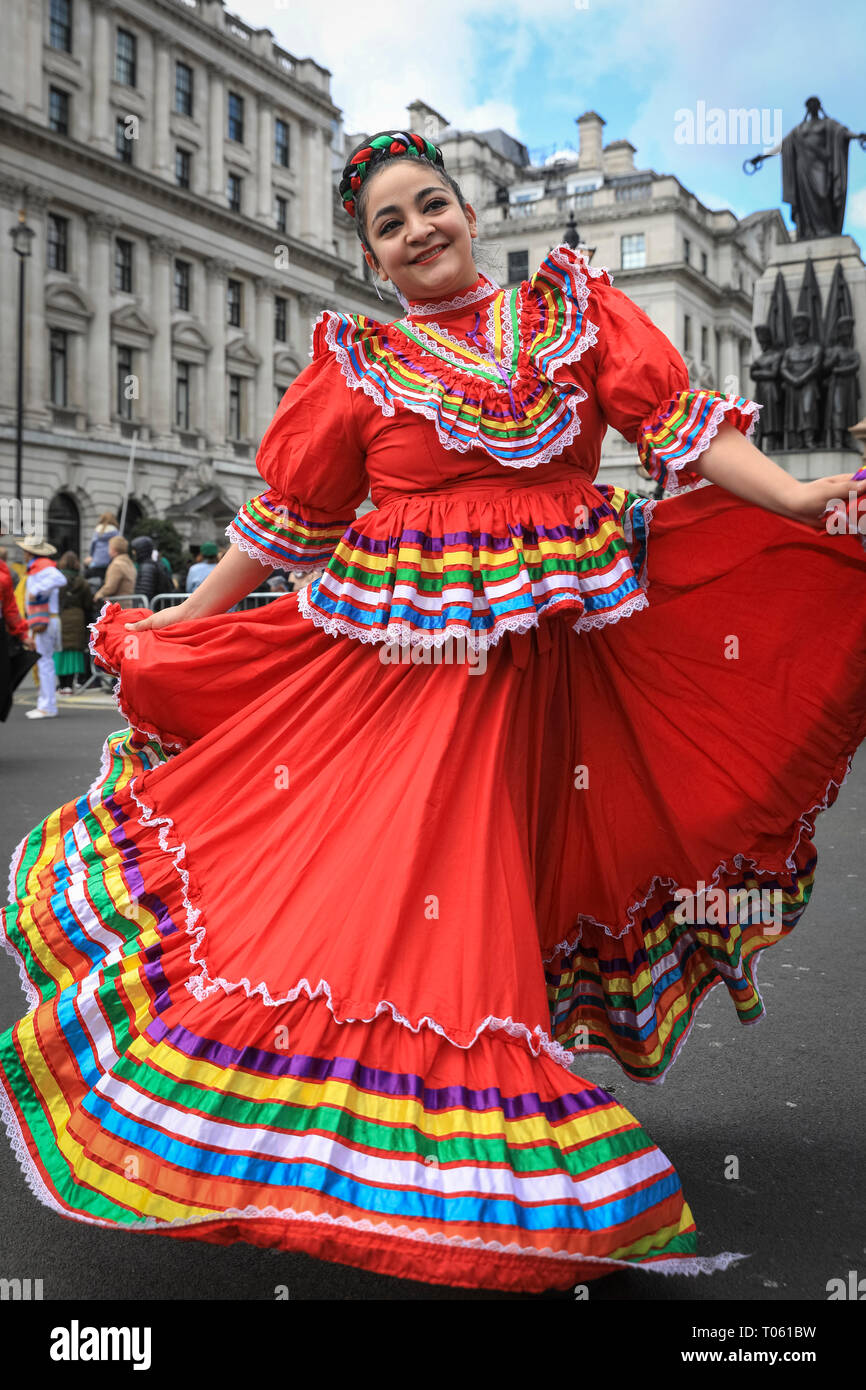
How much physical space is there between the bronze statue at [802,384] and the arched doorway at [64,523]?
82.5 feet

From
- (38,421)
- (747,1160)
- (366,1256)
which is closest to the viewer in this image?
(366,1256)

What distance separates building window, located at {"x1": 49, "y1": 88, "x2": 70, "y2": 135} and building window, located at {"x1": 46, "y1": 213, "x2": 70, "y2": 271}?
2.62 meters

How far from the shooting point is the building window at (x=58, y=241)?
3619cm

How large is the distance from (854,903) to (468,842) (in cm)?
352

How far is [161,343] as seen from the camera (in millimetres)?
39844

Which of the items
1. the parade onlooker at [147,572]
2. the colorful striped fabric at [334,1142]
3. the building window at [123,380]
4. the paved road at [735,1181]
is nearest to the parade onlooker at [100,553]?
the parade onlooker at [147,572]

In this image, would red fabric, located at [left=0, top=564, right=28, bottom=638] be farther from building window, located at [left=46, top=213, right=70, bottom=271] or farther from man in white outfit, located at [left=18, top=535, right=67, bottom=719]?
building window, located at [left=46, top=213, right=70, bottom=271]

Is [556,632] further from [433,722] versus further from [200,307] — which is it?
[200,307]

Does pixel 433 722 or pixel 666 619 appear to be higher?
pixel 666 619

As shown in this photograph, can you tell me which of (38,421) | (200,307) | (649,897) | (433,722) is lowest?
(649,897)

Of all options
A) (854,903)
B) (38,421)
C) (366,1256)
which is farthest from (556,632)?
(38,421)

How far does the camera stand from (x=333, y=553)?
2645 mm

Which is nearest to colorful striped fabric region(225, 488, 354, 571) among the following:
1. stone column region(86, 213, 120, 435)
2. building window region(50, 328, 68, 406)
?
building window region(50, 328, 68, 406)
